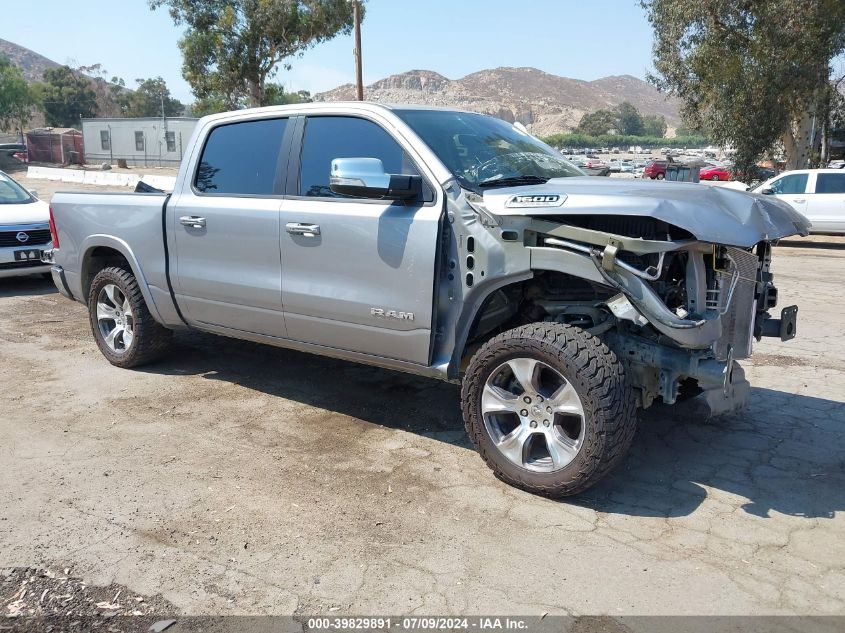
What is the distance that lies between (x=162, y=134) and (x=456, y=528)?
48.2 metres

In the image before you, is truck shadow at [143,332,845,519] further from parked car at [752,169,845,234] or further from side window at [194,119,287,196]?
parked car at [752,169,845,234]

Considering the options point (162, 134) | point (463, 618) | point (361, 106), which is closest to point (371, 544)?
→ point (463, 618)

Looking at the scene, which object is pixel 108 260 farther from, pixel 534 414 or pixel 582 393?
pixel 582 393

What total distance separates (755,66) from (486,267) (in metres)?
20.9

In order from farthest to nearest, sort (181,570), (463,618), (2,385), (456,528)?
(2,385)
(456,528)
(181,570)
(463,618)

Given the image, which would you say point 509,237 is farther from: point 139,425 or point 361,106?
point 139,425

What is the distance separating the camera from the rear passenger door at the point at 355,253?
4.23 meters

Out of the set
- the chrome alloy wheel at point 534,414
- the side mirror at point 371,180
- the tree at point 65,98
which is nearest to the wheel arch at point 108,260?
the side mirror at point 371,180

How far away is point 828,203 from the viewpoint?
52.8 feet

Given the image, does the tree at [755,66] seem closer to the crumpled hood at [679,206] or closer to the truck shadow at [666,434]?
the truck shadow at [666,434]

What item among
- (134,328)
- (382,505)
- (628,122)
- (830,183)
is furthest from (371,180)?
(628,122)

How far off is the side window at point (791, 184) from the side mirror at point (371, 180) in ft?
49.0

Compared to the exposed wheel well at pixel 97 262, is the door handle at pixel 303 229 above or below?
above

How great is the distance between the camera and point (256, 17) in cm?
3266
